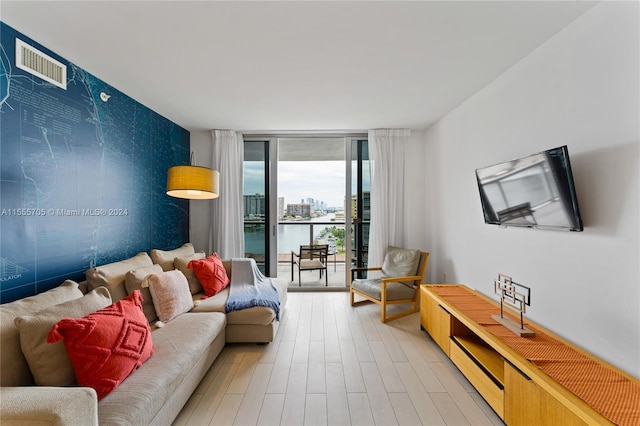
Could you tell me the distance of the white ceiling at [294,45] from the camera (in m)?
1.69

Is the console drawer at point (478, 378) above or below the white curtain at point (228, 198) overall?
below

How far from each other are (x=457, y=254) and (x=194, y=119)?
3934 millimetres

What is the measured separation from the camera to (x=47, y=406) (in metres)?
1.13

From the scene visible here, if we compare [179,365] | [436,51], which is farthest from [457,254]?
[179,365]

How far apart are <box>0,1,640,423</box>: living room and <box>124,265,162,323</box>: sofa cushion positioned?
1.44ft

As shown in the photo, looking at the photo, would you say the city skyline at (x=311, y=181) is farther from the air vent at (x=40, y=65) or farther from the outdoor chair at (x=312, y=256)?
the air vent at (x=40, y=65)

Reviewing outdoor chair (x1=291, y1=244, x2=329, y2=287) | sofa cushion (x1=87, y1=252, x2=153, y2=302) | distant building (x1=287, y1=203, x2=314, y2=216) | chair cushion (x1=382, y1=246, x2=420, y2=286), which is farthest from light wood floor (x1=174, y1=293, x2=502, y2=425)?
distant building (x1=287, y1=203, x2=314, y2=216)

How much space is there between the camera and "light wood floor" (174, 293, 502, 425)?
73.1 inches

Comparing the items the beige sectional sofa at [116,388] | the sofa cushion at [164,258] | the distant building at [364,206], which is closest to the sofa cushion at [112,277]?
the beige sectional sofa at [116,388]

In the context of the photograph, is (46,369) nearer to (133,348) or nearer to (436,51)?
(133,348)

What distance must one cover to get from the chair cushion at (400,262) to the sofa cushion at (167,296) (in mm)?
2636

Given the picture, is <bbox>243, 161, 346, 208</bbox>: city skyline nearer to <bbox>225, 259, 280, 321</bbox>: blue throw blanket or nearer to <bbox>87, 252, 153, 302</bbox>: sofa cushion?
<bbox>225, 259, 280, 321</bbox>: blue throw blanket

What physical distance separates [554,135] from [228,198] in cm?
392

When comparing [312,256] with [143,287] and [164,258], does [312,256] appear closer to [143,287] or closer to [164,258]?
[164,258]
